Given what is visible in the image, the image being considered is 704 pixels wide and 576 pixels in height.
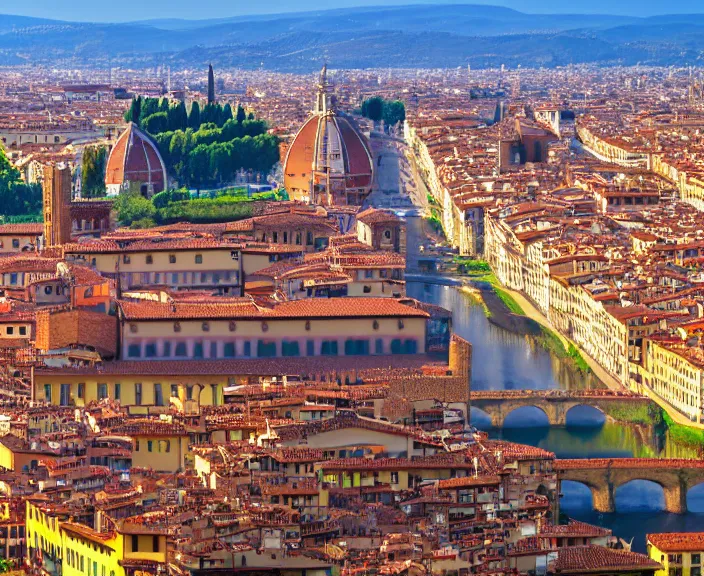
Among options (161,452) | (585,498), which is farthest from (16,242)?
(161,452)

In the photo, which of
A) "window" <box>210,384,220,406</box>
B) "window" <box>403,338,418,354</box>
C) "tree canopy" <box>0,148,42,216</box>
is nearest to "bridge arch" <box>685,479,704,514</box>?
"window" <box>403,338,418,354</box>

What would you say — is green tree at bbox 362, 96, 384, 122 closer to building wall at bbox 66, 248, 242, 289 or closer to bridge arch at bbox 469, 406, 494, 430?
building wall at bbox 66, 248, 242, 289

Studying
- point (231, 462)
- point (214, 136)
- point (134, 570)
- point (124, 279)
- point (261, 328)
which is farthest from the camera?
point (214, 136)

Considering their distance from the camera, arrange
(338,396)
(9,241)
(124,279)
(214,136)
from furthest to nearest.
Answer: (214,136) < (9,241) < (124,279) < (338,396)

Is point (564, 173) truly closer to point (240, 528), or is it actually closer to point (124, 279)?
point (124, 279)

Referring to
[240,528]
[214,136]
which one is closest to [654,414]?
[240,528]

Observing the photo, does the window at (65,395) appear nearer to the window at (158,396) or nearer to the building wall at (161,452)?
the window at (158,396)
